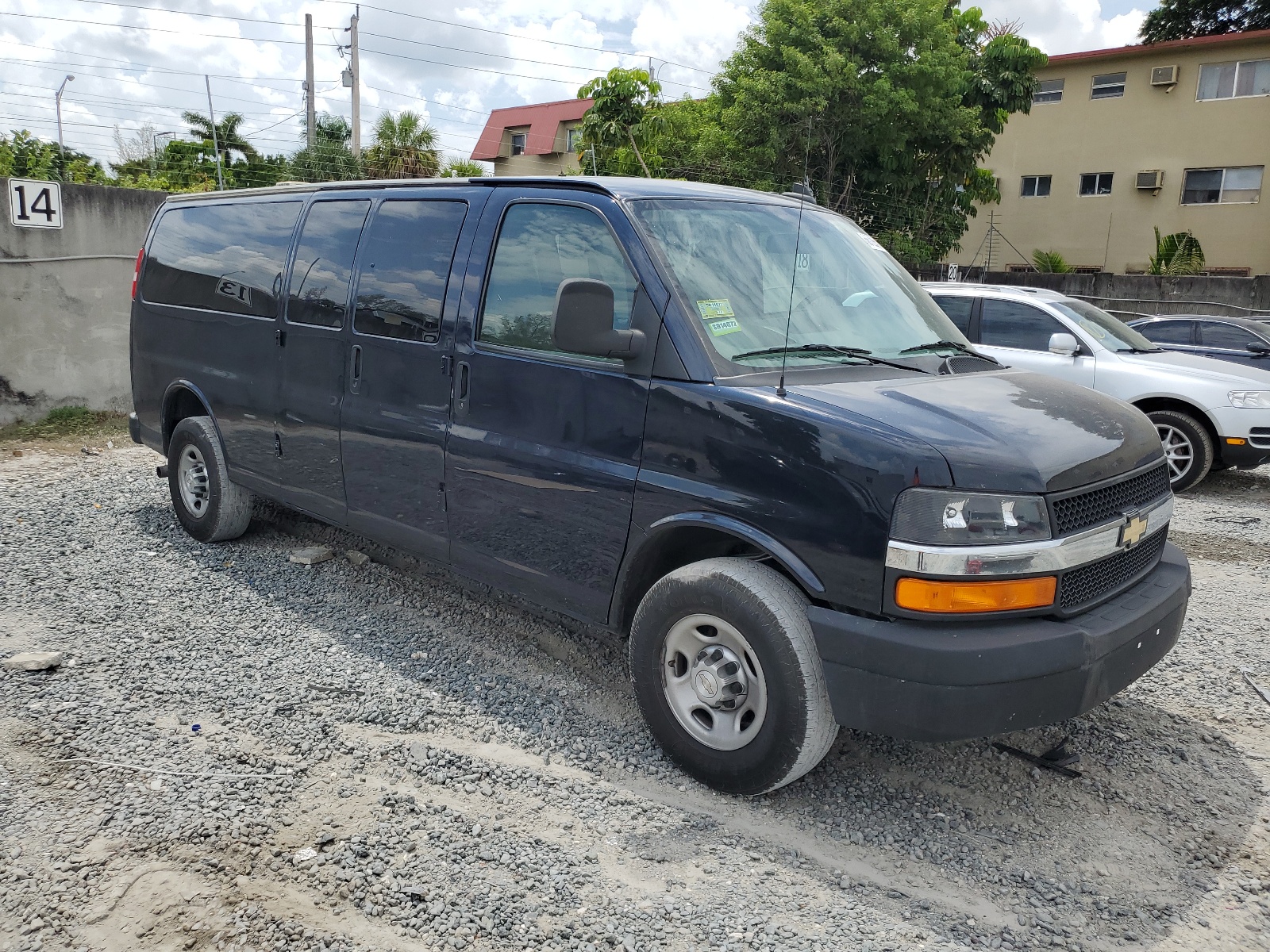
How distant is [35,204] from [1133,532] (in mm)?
10277

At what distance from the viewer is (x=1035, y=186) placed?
106ft

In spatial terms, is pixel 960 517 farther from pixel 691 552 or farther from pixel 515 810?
pixel 515 810

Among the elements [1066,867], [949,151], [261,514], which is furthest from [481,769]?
[949,151]

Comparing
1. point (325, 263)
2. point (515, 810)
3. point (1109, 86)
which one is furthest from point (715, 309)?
point (1109, 86)

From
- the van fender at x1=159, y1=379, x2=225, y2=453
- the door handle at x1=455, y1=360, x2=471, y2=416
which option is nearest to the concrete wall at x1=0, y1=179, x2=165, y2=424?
the van fender at x1=159, y1=379, x2=225, y2=453

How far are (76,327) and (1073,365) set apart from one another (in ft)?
32.7

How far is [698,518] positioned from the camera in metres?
3.34

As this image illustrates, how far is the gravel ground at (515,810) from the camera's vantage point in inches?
109

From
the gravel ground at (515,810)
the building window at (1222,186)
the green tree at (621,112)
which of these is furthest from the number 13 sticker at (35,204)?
the building window at (1222,186)

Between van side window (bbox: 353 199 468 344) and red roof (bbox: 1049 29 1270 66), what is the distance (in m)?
31.2

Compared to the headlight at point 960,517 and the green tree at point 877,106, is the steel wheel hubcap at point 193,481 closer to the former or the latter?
the headlight at point 960,517

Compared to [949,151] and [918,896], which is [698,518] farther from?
[949,151]

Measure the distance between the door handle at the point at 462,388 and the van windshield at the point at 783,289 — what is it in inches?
39.3

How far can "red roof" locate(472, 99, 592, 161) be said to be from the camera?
43.9 metres
